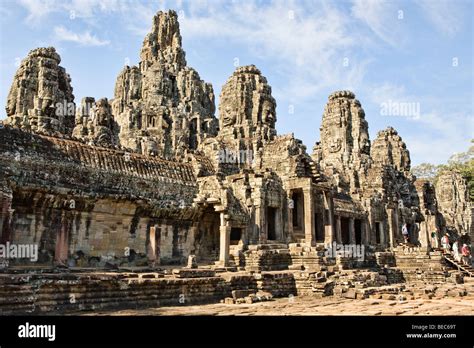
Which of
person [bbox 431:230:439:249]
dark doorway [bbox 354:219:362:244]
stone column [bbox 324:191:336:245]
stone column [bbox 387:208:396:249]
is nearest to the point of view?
stone column [bbox 324:191:336:245]

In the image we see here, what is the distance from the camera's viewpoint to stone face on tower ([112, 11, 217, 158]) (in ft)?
171

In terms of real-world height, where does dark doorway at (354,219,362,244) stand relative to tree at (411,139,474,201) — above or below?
below

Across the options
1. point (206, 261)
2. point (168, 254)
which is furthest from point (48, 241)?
point (206, 261)

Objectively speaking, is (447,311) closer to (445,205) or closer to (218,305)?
(218,305)

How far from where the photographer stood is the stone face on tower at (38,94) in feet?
82.1

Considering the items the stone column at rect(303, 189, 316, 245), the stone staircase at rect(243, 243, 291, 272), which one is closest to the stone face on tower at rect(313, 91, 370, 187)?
the stone column at rect(303, 189, 316, 245)

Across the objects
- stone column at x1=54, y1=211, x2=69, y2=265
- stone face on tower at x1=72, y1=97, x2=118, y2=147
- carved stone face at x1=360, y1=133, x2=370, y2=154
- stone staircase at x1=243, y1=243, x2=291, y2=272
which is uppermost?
carved stone face at x1=360, y1=133, x2=370, y2=154

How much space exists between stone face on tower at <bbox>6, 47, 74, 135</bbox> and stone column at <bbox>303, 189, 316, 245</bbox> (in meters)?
14.7

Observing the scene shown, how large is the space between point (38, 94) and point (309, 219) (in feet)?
55.5

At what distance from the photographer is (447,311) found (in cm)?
1170

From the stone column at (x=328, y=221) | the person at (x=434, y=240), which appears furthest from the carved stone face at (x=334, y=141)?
the stone column at (x=328, y=221)

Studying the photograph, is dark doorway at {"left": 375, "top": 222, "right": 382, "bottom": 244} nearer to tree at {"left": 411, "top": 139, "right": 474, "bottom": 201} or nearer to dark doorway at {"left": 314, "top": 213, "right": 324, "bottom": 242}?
dark doorway at {"left": 314, "top": 213, "right": 324, "bottom": 242}

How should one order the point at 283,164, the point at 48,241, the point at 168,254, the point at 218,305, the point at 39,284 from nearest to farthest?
the point at 39,284 → the point at 218,305 → the point at 48,241 → the point at 168,254 → the point at 283,164
